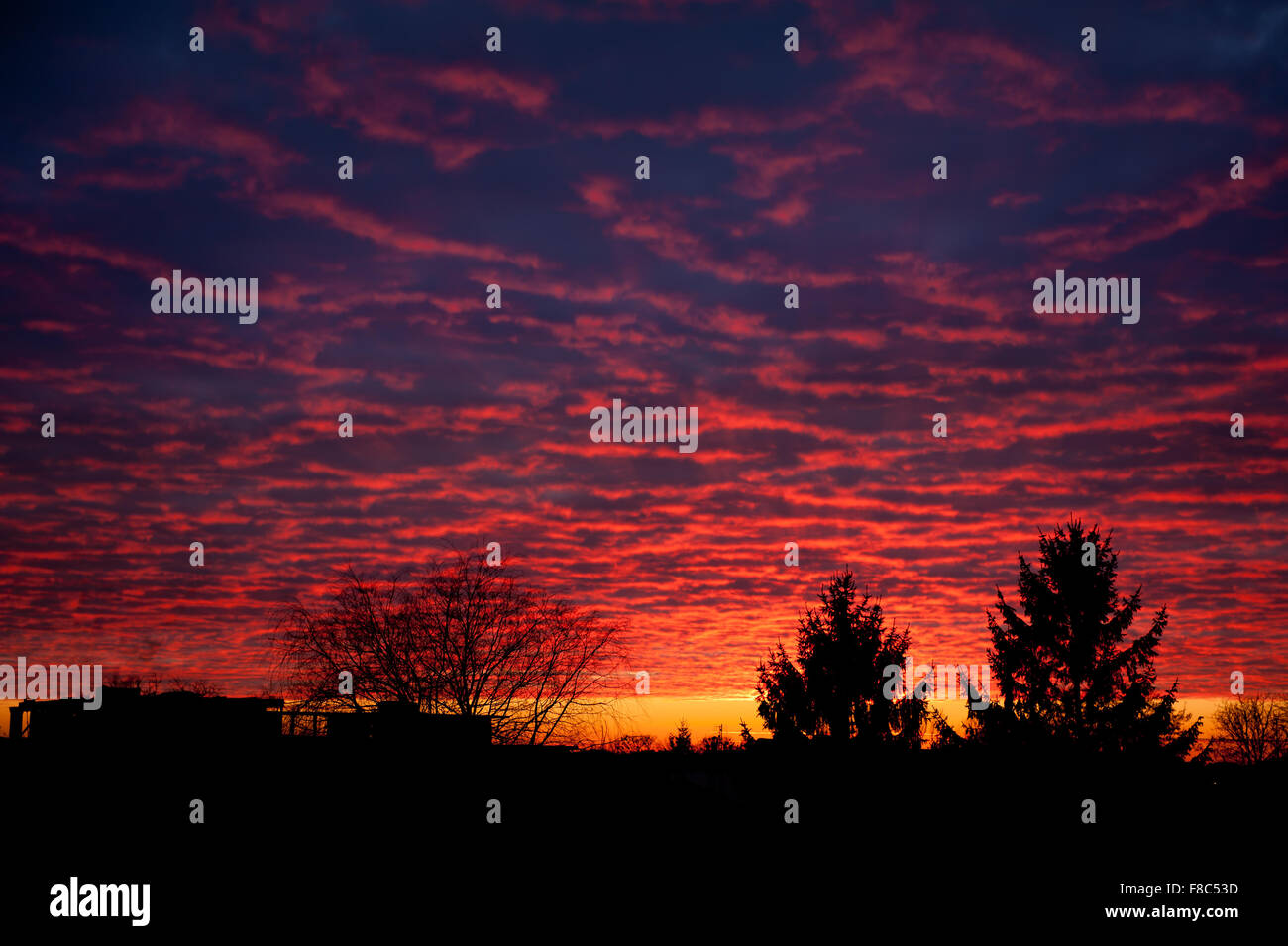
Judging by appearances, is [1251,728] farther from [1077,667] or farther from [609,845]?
[609,845]

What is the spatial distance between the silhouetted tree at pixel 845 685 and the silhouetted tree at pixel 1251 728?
1847 inches

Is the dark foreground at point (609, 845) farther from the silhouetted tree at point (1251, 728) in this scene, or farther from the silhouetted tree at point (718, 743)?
the silhouetted tree at point (1251, 728)

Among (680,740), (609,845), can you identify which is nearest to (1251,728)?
(680,740)

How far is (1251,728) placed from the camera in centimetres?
8200

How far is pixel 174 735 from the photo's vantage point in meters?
35.9

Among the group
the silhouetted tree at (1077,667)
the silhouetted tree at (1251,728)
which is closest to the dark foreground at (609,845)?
the silhouetted tree at (1077,667)

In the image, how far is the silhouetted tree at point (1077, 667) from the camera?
38969mm

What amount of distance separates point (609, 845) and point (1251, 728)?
7395 cm

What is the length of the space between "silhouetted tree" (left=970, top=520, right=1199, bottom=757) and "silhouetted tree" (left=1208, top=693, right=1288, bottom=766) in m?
46.0

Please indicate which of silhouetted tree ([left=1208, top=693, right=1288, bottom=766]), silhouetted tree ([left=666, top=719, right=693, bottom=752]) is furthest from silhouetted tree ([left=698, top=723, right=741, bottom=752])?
silhouetted tree ([left=1208, top=693, right=1288, bottom=766])

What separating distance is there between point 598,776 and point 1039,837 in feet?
49.6

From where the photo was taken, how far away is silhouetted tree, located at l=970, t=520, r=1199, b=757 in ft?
128
